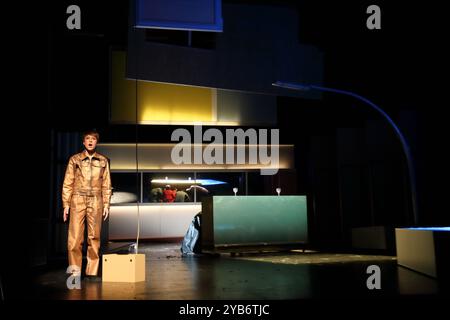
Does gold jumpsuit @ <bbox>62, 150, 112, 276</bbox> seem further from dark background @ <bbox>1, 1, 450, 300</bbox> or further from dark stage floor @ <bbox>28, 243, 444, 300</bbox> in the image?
dark background @ <bbox>1, 1, 450, 300</bbox>

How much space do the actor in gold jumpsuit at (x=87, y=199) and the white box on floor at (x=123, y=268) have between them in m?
0.28

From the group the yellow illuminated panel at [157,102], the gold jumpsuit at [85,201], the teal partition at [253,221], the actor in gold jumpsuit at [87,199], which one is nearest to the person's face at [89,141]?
the actor in gold jumpsuit at [87,199]

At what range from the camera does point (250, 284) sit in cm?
433

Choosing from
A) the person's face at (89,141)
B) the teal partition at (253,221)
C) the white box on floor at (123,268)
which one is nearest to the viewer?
the white box on floor at (123,268)

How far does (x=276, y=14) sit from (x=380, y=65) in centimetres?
367

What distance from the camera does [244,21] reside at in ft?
40.5

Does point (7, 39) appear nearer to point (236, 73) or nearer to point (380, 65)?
point (236, 73)

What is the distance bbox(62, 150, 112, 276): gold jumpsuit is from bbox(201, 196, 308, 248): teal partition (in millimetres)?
3895

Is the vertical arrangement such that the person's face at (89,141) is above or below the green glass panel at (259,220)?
above

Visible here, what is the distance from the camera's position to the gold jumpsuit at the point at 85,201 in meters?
4.81

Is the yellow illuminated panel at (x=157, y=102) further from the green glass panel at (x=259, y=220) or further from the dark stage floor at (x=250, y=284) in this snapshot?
the dark stage floor at (x=250, y=284)

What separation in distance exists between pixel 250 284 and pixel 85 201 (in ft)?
7.31

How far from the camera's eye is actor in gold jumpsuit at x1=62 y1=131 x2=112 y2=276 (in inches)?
189

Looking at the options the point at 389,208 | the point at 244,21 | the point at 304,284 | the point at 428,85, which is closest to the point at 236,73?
the point at 244,21
